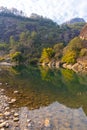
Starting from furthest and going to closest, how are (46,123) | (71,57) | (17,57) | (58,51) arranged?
(17,57), (58,51), (71,57), (46,123)

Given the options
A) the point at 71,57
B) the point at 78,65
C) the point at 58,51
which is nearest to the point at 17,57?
the point at 58,51

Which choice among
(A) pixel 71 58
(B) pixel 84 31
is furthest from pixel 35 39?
(A) pixel 71 58

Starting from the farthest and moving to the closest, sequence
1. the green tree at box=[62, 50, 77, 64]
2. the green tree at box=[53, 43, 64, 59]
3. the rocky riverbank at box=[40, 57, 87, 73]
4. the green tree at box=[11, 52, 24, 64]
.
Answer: the green tree at box=[11, 52, 24, 64], the green tree at box=[53, 43, 64, 59], the green tree at box=[62, 50, 77, 64], the rocky riverbank at box=[40, 57, 87, 73]

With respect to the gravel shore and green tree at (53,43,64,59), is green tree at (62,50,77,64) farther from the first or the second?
the gravel shore

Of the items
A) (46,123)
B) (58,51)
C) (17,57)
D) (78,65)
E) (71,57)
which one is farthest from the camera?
(17,57)

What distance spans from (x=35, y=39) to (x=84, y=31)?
4202cm

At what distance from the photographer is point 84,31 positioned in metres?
171

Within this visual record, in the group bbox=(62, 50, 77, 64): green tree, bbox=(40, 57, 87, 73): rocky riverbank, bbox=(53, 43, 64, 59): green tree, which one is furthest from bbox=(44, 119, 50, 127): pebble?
bbox=(53, 43, 64, 59): green tree

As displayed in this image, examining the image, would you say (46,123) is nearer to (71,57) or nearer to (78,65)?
(78,65)

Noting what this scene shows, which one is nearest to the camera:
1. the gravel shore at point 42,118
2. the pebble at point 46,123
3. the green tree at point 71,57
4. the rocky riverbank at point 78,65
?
the gravel shore at point 42,118

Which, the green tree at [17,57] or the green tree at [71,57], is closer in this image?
the green tree at [71,57]

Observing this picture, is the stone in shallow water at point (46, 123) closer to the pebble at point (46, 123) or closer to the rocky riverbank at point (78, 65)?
the pebble at point (46, 123)

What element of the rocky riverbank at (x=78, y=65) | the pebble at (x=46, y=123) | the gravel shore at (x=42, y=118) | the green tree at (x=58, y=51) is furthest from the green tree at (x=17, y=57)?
the pebble at (x=46, y=123)

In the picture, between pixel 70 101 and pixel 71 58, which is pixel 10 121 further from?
pixel 71 58
